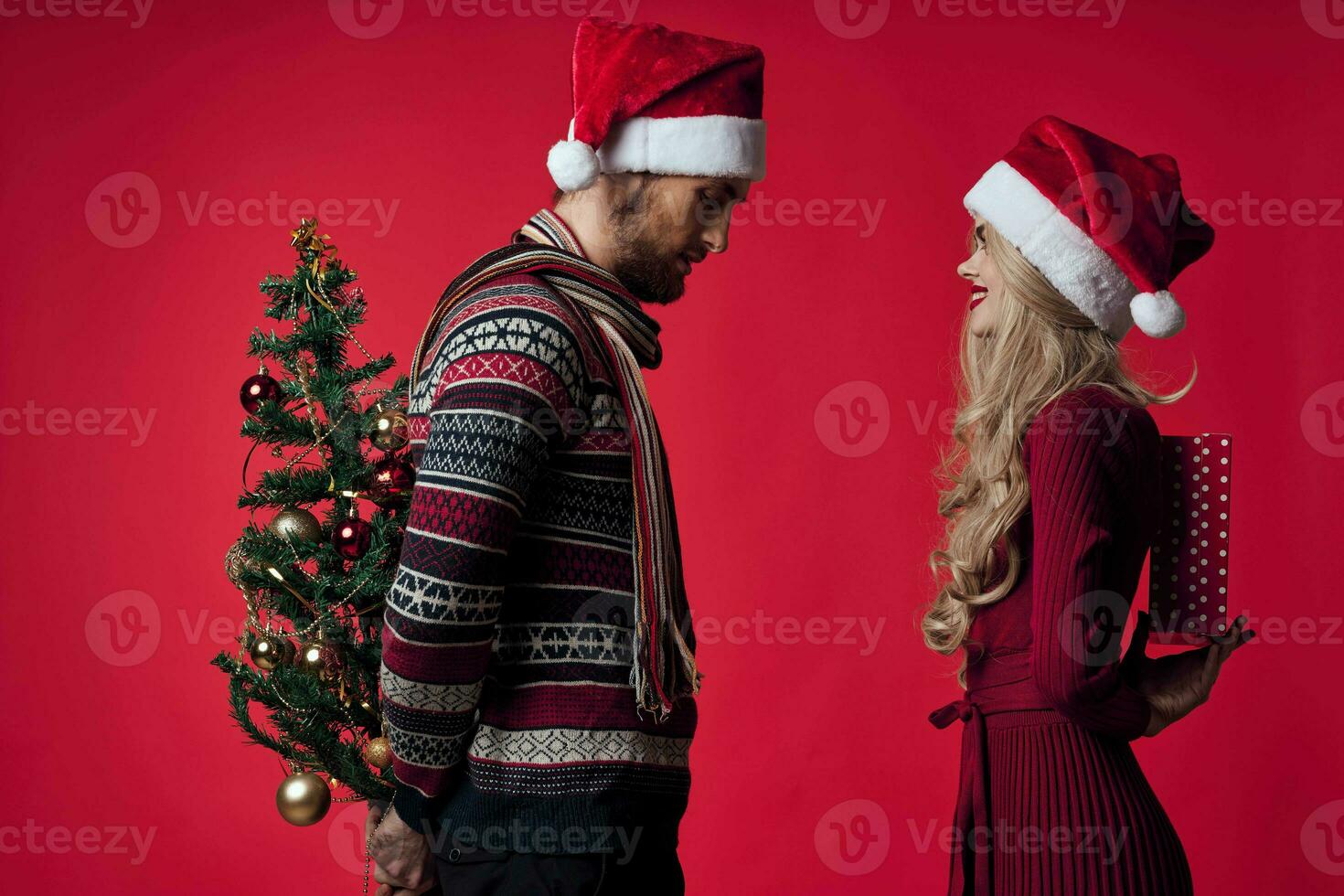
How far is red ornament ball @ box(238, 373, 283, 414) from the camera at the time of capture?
207 centimetres

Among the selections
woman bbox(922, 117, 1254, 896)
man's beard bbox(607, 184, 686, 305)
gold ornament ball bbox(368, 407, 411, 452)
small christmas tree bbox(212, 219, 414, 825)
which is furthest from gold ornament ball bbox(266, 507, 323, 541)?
woman bbox(922, 117, 1254, 896)

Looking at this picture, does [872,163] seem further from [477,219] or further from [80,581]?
[80,581]

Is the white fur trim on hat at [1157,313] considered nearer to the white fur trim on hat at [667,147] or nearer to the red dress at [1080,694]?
the red dress at [1080,694]

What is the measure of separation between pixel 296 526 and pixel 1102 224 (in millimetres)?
1297

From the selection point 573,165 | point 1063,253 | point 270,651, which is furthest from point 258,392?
point 1063,253

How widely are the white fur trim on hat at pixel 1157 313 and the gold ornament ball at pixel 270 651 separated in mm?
1386

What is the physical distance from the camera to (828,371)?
347 centimetres

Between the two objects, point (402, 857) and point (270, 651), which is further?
point (270, 651)

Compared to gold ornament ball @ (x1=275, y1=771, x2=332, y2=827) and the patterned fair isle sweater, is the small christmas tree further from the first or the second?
the patterned fair isle sweater

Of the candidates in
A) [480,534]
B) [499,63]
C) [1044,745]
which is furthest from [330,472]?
[499,63]

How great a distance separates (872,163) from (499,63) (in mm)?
1074

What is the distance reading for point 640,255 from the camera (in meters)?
1.59

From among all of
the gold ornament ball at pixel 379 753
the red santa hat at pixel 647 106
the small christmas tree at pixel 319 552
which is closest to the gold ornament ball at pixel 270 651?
the small christmas tree at pixel 319 552

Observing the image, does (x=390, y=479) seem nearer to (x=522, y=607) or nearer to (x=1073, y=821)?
(x=522, y=607)
